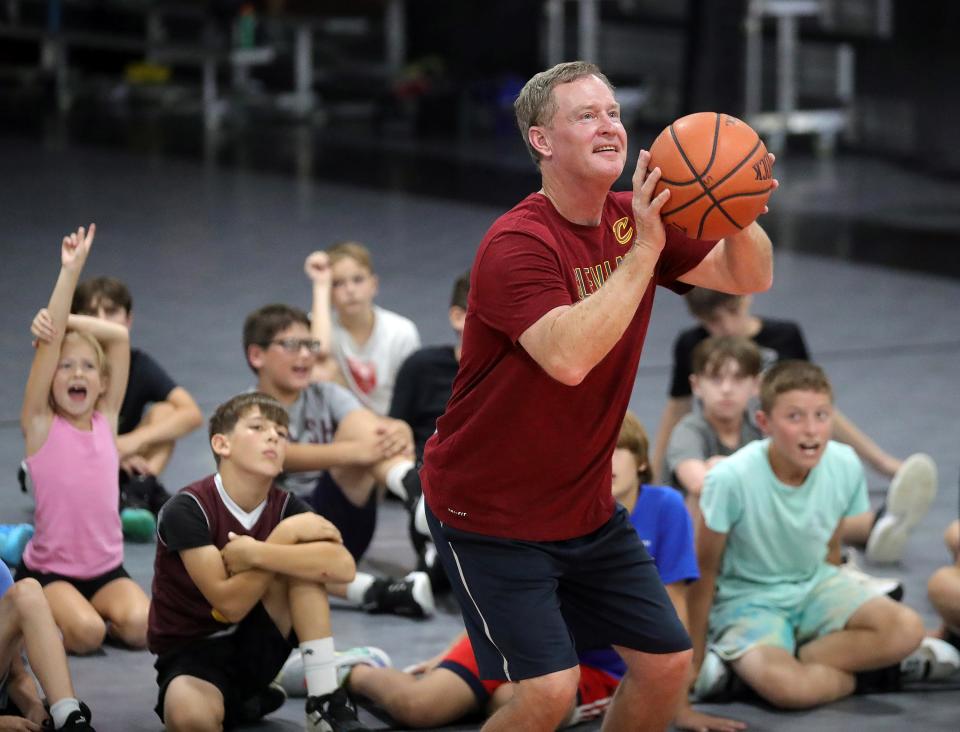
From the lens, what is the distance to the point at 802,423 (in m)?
4.56

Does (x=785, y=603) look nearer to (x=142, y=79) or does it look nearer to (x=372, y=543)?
(x=372, y=543)

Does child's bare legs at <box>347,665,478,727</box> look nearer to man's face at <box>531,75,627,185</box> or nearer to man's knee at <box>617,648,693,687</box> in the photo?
man's knee at <box>617,648,693,687</box>

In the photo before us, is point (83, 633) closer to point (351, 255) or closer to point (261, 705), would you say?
point (261, 705)

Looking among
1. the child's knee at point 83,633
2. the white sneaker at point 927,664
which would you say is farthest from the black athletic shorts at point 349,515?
the white sneaker at point 927,664

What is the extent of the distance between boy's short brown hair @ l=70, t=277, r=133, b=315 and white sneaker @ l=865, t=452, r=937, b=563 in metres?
2.72

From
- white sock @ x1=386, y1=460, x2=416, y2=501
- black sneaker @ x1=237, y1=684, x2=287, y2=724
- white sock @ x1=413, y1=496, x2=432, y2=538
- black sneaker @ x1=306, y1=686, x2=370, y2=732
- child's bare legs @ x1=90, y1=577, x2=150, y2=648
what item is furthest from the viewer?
white sock @ x1=386, y1=460, x2=416, y2=501

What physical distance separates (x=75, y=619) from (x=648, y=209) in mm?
2239

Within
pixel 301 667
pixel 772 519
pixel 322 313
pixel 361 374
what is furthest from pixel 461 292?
pixel 301 667

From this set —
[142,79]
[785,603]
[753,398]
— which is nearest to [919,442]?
[753,398]

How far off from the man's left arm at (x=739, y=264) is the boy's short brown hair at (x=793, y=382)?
0.90 meters

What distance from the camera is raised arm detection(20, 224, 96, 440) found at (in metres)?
4.65

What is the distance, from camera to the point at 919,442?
663cm

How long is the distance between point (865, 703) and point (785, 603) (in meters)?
0.36

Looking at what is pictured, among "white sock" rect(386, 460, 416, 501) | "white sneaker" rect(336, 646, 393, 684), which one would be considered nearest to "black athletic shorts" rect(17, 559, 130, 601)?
"white sneaker" rect(336, 646, 393, 684)
